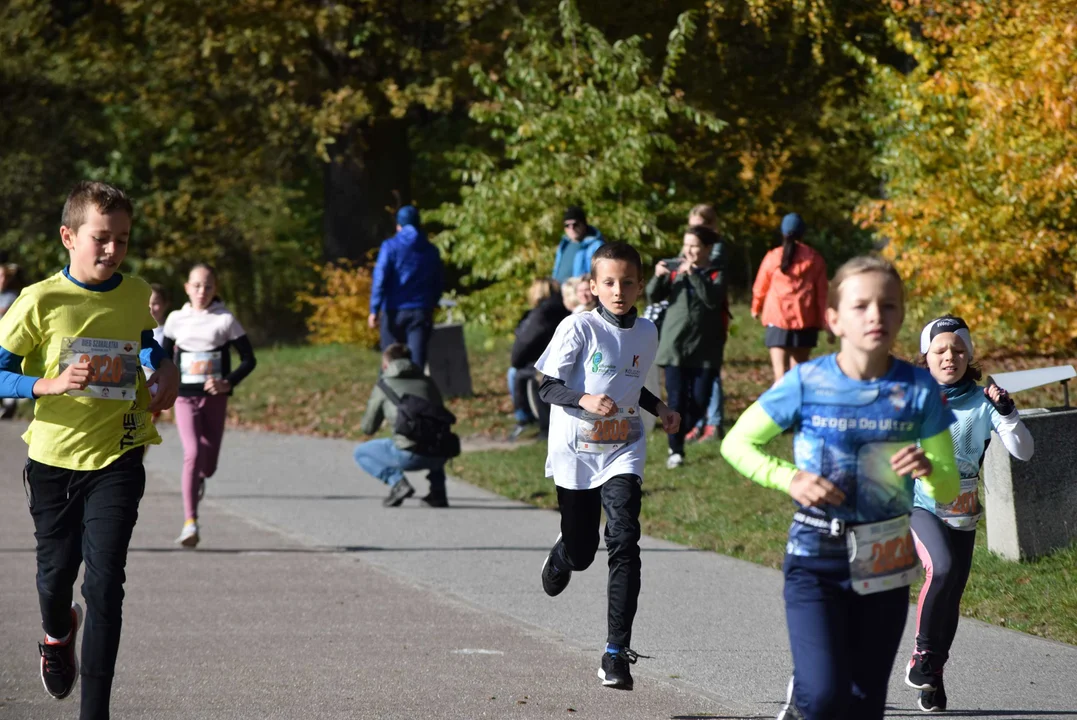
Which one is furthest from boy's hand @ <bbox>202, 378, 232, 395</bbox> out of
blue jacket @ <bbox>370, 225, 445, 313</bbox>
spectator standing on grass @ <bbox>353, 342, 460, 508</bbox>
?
blue jacket @ <bbox>370, 225, 445, 313</bbox>

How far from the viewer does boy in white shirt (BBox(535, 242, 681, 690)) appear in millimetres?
6016

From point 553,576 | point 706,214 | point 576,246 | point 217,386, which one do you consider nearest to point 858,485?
point 553,576

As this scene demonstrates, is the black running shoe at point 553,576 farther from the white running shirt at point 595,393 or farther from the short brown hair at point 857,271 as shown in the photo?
the short brown hair at point 857,271

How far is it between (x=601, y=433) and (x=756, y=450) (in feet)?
6.27

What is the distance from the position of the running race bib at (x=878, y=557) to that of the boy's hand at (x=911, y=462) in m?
0.18

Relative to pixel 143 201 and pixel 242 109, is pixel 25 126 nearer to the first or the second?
pixel 143 201

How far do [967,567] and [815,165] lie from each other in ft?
80.9

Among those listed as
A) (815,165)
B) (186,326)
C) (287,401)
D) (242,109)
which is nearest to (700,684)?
(186,326)

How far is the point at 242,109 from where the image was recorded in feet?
87.2

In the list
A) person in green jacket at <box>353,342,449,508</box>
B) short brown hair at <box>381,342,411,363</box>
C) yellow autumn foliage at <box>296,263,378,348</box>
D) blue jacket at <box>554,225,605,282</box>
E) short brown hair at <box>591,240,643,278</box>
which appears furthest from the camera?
yellow autumn foliage at <box>296,263,378,348</box>

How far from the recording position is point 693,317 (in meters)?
11.8

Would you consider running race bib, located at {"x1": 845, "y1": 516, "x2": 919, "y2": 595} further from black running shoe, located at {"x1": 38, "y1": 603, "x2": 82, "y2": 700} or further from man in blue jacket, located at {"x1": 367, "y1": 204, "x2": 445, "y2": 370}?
man in blue jacket, located at {"x1": 367, "y1": 204, "x2": 445, "y2": 370}

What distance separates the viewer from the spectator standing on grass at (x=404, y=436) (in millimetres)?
10945

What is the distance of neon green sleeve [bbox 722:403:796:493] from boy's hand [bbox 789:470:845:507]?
0.10 metres
